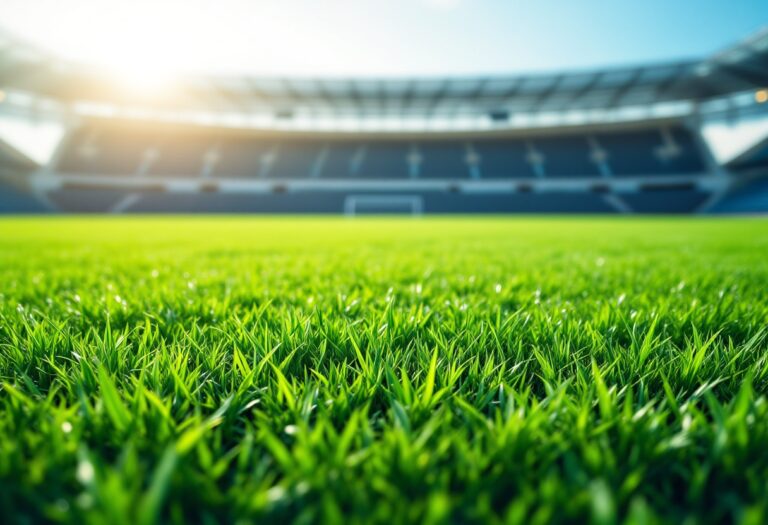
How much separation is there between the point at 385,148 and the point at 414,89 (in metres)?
9.61

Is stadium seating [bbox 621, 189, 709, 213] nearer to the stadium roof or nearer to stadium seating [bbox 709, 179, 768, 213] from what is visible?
stadium seating [bbox 709, 179, 768, 213]

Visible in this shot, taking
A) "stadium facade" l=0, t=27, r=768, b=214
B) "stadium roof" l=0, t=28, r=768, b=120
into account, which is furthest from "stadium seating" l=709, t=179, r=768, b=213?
"stadium roof" l=0, t=28, r=768, b=120

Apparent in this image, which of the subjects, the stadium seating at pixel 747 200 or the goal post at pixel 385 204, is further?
the goal post at pixel 385 204

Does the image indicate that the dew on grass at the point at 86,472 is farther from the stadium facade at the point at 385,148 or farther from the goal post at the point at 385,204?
the goal post at the point at 385,204

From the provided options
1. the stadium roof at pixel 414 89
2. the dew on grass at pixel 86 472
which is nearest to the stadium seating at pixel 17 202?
the stadium roof at pixel 414 89

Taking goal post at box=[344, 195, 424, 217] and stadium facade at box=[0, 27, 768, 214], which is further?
goal post at box=[344, 195, 424, 217]

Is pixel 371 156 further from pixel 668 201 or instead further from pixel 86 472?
pixel 86 472

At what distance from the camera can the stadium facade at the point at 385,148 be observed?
31578mm

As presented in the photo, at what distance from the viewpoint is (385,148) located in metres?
40.9

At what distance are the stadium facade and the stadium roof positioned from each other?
187 mm

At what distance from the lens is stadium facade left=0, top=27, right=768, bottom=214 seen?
104 ft

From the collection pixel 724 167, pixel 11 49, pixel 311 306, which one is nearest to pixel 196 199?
pixel 11 49

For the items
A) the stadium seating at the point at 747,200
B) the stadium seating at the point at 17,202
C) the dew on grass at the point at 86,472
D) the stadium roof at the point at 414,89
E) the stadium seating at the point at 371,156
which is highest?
the stadium roof at the point at 414,89

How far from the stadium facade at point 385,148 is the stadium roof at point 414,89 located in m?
0.19
